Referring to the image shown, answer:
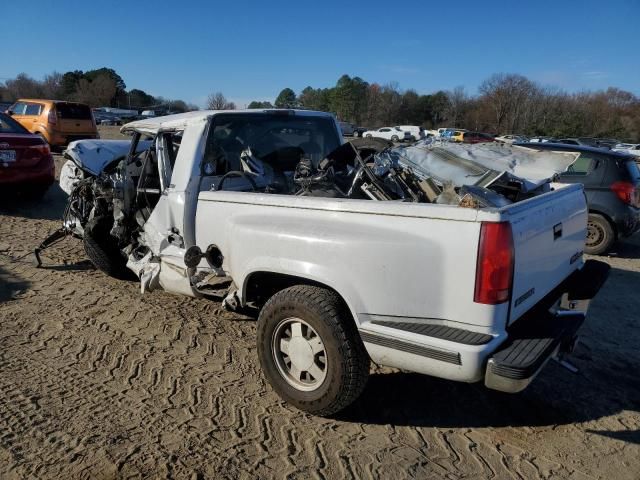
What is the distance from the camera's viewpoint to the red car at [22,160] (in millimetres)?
8102

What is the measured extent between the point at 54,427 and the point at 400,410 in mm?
2129

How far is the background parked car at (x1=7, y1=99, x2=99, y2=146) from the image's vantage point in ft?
52.3

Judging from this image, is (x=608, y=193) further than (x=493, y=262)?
Yes

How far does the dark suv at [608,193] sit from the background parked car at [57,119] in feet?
48.3

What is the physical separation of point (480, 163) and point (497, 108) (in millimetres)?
68813

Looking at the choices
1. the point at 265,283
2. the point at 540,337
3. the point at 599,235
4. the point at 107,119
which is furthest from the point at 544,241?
the point at 107,119

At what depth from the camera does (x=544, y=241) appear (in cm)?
279

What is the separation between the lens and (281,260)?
3.01m

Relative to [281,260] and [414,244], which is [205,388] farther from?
[414,244]

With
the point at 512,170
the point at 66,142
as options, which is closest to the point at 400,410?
the point at 512,170

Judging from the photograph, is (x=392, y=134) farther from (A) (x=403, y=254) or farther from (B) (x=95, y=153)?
(A) (x=403, y=254)

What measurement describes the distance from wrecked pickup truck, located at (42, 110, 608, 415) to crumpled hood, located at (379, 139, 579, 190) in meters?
0.01

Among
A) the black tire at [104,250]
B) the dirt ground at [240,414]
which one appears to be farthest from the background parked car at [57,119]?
the dirt ground at [240,414]

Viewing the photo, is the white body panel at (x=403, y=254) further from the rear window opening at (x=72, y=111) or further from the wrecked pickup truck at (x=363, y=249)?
the rear window opening at (x=72, y=111)
